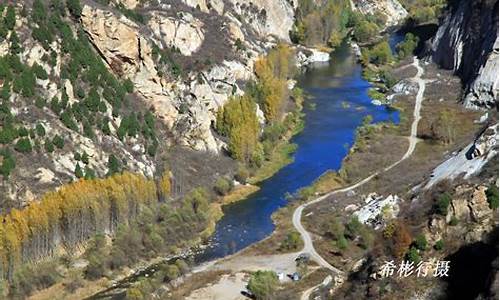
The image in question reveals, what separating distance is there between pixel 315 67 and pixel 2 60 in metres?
75.9

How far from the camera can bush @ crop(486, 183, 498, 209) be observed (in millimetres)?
53188

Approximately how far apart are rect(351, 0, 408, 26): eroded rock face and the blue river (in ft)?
107

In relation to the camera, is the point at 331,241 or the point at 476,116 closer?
the point at 331,241

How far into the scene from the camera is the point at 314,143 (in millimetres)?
100562

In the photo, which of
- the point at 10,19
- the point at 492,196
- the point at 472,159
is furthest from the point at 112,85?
the point at 492,196

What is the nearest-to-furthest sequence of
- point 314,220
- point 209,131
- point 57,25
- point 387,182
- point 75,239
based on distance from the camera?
point 75,239
point 314,220
point 387,182
point 57,25
point 209,131

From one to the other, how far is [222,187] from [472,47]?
183 ft

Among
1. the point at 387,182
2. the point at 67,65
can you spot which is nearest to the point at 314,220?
the point at 387,182

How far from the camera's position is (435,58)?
13325cm

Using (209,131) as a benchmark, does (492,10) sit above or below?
above

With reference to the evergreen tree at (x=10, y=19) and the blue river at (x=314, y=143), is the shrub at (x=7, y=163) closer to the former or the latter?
the evergreen tree at (x=10, y=19)

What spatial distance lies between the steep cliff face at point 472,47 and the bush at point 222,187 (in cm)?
4070

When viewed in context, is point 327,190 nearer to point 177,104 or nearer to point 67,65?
point 177,104

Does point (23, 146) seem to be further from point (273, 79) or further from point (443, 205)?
point (273, 79)
